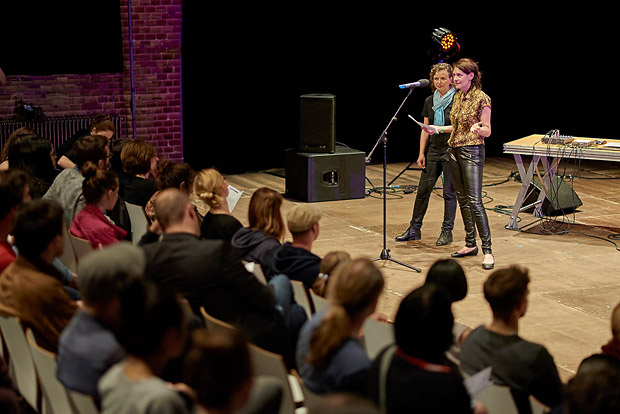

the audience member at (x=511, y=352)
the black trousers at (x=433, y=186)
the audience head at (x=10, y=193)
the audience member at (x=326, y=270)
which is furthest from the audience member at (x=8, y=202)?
the black trousers at (x=433, y=186)

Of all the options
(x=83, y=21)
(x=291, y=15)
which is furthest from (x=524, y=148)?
(x=83, y=21)

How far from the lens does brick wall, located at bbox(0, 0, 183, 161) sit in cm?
965

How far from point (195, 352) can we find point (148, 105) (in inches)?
322

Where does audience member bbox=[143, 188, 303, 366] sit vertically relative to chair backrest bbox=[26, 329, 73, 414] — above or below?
above

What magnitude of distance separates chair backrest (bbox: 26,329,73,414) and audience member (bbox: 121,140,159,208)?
2.62 m

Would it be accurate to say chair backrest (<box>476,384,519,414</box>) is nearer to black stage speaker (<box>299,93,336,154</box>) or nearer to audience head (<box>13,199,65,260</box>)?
audience head (<box>13,199,65,260</box>)

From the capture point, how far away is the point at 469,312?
18.6ft

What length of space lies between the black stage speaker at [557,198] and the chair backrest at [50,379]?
612cm

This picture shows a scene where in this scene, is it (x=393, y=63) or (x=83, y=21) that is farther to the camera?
(x=393, y=63)

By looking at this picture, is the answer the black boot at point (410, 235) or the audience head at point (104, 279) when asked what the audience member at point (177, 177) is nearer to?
the audience head at point (104, 279)

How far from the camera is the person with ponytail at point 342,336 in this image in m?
2.78

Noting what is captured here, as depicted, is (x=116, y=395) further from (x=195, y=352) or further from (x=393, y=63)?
(x=393, y=63)

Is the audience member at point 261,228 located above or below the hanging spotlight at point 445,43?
below

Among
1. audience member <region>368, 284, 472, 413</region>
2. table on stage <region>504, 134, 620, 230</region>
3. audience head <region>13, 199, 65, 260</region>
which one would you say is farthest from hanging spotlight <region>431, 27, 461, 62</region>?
audience member <region>368, 284, 472, 413</region>
